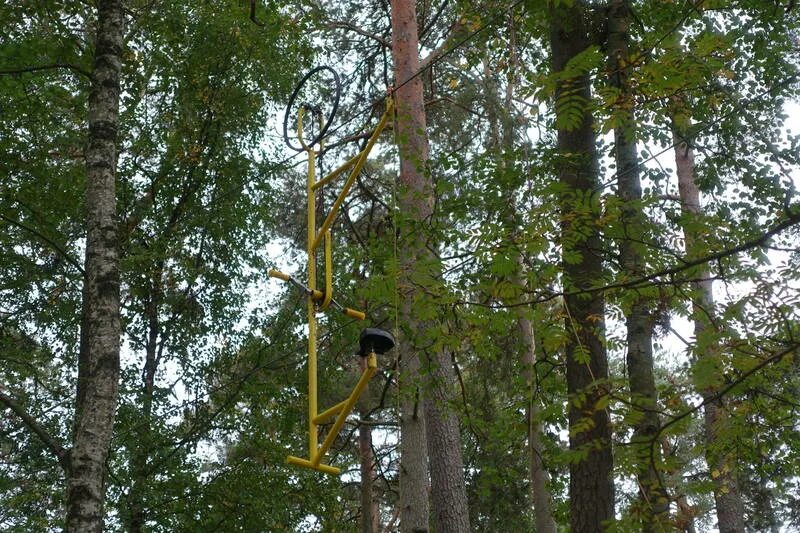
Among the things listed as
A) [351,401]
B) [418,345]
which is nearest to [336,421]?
[351,401]

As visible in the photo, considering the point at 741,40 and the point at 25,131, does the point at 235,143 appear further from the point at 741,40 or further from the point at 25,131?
the point at 741,40

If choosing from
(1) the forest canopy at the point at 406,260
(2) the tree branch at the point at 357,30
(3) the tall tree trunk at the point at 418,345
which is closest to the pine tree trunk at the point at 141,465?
(1) the forest canopy at the point at 406,260

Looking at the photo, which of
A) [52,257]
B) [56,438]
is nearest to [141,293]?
[52,257]

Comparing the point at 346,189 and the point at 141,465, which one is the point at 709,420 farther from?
the point at 346,189

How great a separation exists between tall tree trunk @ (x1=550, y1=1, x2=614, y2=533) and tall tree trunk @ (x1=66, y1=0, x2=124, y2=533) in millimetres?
2917

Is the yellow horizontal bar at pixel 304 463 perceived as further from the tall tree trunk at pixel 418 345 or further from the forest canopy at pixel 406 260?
the tall tree trunk at pixel 418 345

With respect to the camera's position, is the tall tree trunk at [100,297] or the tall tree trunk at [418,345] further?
the tall tree trunk at [418,345]

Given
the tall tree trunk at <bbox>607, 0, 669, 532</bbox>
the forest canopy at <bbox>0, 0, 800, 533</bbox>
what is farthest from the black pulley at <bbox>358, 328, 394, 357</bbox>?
the tall tree trunk at <bbox>607, 0, 669, 532</bbox>

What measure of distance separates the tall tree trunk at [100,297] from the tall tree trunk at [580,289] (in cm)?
292

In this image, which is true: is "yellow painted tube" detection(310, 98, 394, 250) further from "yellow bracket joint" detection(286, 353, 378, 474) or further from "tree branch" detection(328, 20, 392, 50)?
"tree branch" detection(328, 20, 392, 50)

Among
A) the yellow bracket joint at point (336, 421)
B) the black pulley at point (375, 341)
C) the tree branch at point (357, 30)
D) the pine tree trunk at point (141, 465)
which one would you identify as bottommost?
the yellow bracket joint at point (336, 421)

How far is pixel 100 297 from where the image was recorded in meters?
5.90

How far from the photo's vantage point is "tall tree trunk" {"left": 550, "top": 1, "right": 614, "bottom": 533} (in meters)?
6.43

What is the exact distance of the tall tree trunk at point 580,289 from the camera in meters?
6.43
